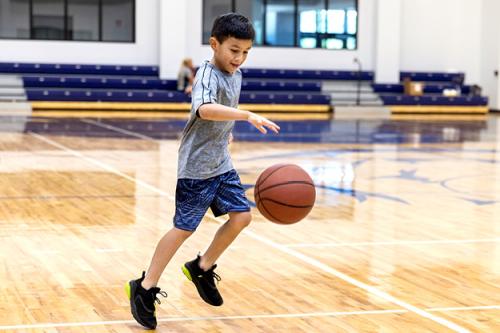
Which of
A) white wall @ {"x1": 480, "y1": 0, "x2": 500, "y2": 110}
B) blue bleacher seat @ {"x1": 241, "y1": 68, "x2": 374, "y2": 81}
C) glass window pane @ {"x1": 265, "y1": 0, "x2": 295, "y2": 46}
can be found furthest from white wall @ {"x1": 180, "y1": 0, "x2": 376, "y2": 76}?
white wall @ {"x1": 480, "y1": 0, "x2": 500, "y2": 110}

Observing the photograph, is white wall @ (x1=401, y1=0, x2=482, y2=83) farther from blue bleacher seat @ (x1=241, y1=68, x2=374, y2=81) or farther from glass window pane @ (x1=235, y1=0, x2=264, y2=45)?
glass window pane @ (x1=235, y1=0, x2=264, y2=45)

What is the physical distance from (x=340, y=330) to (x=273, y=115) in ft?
67.9

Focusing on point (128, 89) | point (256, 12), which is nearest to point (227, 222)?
point (128, 89)

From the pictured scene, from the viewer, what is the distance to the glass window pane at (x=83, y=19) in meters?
27.8

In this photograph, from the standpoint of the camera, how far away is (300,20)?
29.4 meters

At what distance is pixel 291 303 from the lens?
202 inches

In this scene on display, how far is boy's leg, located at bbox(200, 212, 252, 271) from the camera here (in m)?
4.70

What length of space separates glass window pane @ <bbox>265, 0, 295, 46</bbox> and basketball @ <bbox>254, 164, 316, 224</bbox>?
2435 cm

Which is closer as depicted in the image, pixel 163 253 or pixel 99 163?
pixel 163 253

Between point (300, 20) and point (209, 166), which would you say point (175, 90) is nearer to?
point (300, 20)

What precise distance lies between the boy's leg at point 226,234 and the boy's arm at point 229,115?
1.97ft

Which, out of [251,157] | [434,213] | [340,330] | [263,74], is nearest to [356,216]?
[434,213]

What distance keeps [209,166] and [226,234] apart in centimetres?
37

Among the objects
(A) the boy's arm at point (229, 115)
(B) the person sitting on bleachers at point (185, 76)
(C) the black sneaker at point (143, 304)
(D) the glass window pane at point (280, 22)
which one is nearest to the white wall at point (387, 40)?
(D) the glass window pane at point (280, 22)
